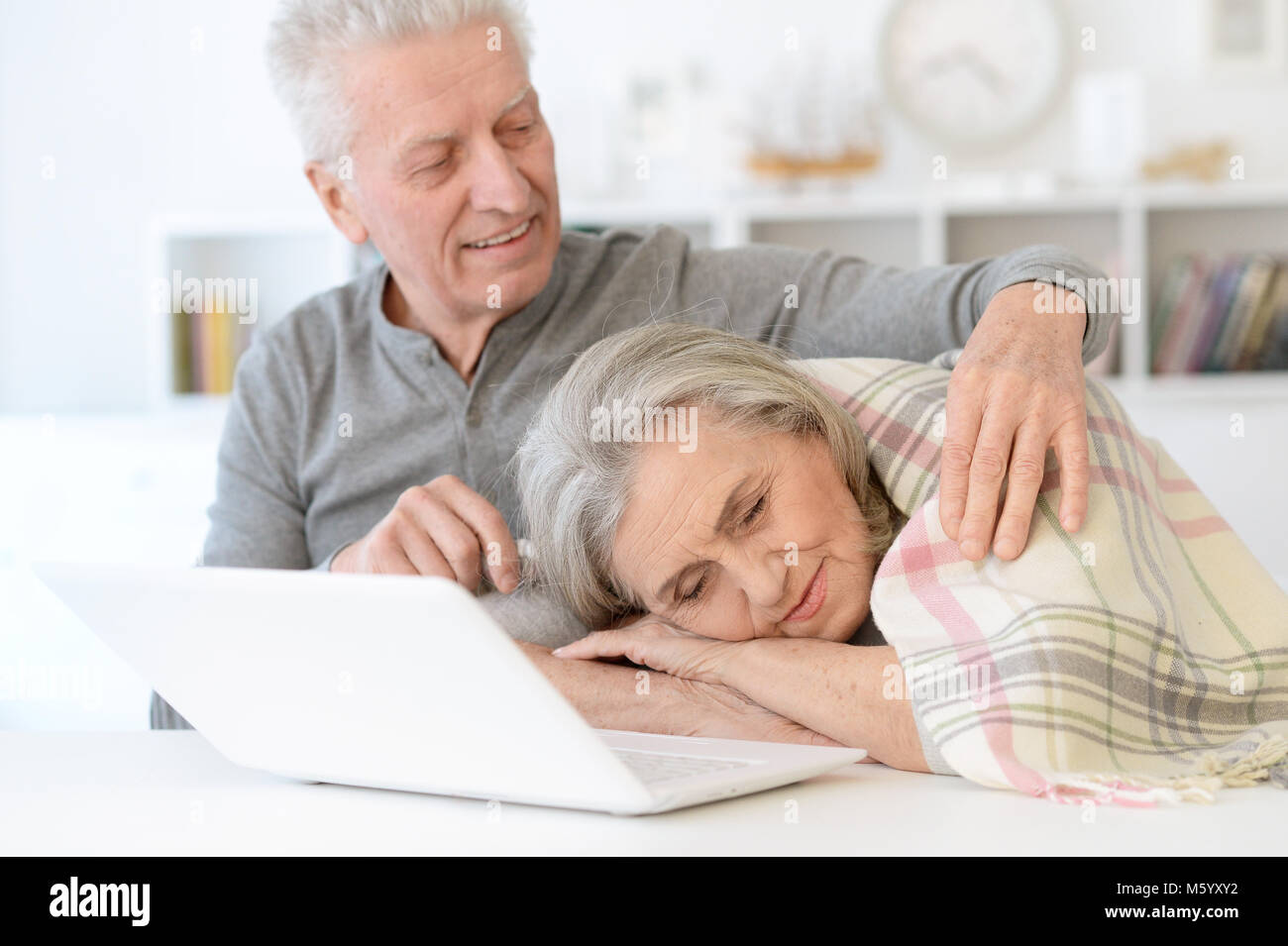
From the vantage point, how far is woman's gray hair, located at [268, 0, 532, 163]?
162 cm

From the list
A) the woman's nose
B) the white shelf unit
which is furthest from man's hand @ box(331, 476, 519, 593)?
the white shelf unit

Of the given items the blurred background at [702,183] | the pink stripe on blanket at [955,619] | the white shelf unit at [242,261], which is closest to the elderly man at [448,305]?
A: the pink stripe on blanket at [955,619]

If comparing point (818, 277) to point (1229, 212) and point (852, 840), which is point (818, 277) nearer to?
point (852, 840)

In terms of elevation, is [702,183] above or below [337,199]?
above

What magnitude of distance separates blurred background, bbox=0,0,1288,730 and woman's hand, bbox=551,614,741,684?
2208mm

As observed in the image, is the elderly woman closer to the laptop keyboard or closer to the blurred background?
the laptop keyboard

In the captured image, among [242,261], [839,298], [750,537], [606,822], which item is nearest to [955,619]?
[750,537]

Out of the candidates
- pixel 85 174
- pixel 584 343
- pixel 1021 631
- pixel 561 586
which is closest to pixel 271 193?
pixel 85 174

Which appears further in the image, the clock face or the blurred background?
the clock face

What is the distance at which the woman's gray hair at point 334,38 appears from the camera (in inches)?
Result: 63.9

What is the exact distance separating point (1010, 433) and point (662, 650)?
0.37 metres

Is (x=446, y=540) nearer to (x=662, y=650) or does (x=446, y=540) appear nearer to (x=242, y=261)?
(x=662, y=650)

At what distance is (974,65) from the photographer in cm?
375

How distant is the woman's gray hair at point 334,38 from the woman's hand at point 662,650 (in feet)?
2.50
